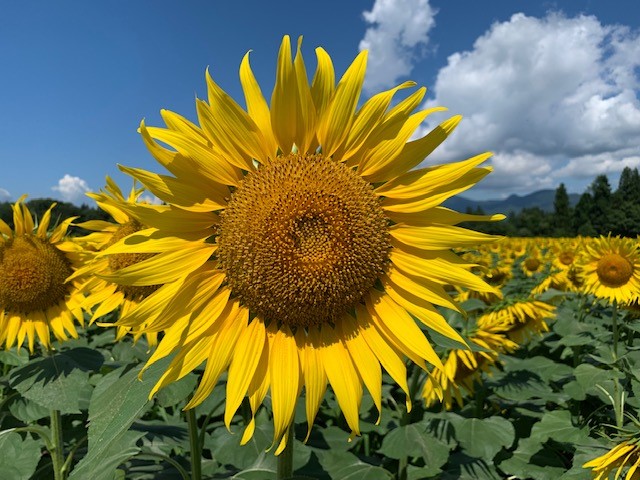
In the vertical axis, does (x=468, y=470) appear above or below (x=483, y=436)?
below

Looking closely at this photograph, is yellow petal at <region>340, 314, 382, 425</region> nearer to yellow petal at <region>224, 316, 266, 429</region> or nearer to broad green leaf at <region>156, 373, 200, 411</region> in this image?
yellow petal at <region>224, 316, 266, 429</region>

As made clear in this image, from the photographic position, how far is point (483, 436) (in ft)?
11.5

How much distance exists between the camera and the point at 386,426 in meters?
4.38

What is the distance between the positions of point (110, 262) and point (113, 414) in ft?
5.34

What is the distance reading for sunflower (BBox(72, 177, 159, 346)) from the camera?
291 centimetres

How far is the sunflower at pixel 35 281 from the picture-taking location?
3.43 m

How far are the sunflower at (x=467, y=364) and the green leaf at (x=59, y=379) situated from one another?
263cm

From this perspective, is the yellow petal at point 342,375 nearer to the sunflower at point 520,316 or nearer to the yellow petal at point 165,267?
the yellow petal at point 165,267

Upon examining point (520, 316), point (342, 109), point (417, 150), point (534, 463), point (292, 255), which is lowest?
point (534, 463)

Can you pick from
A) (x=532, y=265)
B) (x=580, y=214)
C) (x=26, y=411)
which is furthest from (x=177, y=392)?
(x=580, y=214)

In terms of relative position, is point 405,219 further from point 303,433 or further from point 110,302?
point 303,433

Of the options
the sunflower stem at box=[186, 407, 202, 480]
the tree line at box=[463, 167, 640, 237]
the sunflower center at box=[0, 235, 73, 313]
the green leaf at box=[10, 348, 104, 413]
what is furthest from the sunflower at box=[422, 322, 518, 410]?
the tree line at box=[463, 167, 640, 237]

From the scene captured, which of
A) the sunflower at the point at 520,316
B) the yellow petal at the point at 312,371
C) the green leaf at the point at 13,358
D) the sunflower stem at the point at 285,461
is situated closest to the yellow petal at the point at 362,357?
the yellow petal at the point at 312,371

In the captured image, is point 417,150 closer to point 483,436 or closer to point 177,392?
point 177,392
